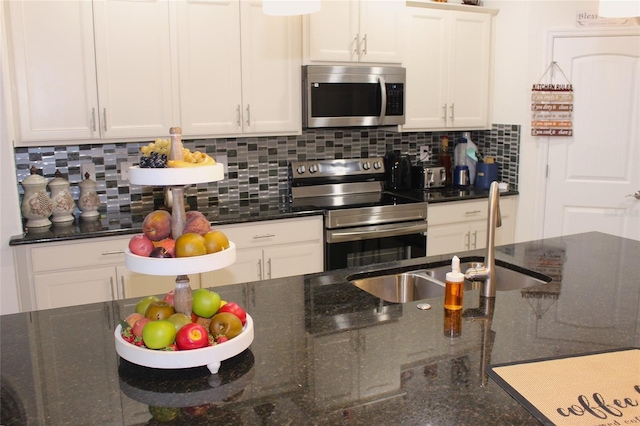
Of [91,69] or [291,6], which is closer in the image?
[291,6]

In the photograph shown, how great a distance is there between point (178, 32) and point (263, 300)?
2.03 meters

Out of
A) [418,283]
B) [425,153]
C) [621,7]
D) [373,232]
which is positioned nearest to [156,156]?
[418,283]

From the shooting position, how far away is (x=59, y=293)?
10.1 ft

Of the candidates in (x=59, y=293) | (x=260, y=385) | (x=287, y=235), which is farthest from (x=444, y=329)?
(x=59, y=293)

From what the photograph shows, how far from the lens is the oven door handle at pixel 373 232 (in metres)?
3.64

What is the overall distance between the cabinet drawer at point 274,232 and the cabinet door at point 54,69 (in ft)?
3.23

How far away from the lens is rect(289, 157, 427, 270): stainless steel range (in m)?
3.67

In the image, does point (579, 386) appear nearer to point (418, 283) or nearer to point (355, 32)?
point (418, 283)

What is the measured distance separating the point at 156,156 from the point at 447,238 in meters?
2.97

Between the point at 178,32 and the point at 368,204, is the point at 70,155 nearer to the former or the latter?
the point at 178,32

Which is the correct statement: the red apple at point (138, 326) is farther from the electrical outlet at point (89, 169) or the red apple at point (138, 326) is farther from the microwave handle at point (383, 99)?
the microwave handle at point (383, 99)

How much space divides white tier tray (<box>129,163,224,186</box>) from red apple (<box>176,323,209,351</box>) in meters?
0.35

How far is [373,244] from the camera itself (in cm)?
378

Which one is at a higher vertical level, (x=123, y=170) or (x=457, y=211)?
(x=123, y=170)
